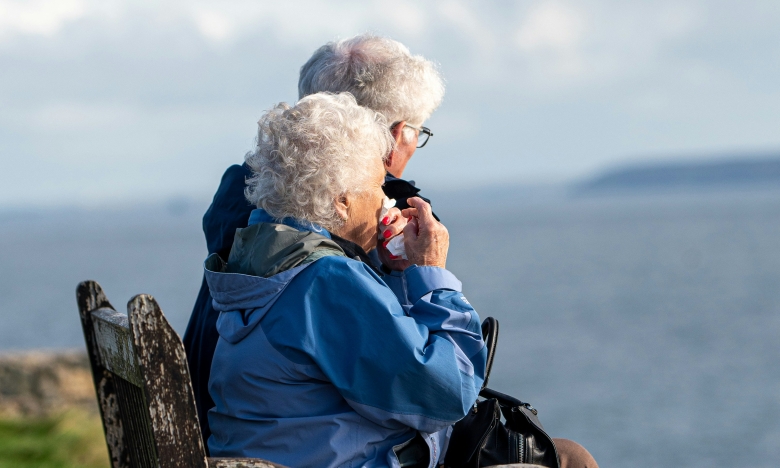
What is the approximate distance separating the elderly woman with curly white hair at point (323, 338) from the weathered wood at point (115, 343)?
29cm

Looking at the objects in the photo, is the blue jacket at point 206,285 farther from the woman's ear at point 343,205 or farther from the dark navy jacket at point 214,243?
the woman's ear at point 343,205

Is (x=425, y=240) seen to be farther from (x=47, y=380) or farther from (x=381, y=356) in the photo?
(x=47, y=380)

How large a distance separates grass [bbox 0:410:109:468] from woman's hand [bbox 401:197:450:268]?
3955mm

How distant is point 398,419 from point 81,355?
34.1 ft

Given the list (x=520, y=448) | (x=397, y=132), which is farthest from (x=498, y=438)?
(x=397, y=132)

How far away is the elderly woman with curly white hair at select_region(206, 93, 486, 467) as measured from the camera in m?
2.22

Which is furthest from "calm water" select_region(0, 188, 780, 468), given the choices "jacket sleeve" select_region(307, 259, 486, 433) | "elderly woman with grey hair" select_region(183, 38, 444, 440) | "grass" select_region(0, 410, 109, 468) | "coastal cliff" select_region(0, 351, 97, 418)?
"jacket sleeve" select_region(307, 259, 486, 433)

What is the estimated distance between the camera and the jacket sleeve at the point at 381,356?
2.21 meters

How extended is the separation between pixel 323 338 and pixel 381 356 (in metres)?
0.16

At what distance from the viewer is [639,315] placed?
3491cm

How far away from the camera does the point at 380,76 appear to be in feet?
10.7

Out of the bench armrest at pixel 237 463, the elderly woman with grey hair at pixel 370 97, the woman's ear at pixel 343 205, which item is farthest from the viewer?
the elderly woman with grey hair at pixel 370 97

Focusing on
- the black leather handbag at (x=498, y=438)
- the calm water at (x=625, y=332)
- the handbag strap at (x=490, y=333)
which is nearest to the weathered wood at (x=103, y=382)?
the black leather handbag at (x=498, y=438)

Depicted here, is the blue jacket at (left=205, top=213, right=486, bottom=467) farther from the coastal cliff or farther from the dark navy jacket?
the coastal cliff
